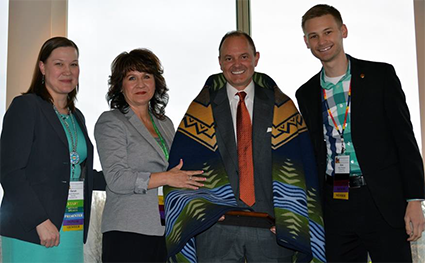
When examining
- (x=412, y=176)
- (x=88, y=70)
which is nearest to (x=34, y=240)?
(x=412, y=176)

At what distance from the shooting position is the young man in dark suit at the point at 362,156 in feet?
7.30

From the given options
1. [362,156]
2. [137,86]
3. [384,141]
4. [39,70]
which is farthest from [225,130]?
[39,70]

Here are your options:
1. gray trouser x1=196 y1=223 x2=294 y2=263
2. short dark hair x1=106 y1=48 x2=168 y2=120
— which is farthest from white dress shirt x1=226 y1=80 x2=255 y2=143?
gray trouser x1=196 y1=223 x2=294 y2=263

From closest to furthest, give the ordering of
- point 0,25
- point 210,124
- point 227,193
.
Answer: point 227,193 < point 210,124 < point 0,25

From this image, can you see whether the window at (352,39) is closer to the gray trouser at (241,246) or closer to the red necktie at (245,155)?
the red necktie at (245,155)

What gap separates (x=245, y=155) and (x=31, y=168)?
1.04 metres

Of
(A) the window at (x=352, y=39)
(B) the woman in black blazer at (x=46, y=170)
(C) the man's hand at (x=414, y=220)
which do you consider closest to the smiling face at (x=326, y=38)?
(C) the man's hand at (x=414, y=220)

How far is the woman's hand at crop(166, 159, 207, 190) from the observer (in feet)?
7.21

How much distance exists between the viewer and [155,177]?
2254 millimetres

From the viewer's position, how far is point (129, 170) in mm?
2283

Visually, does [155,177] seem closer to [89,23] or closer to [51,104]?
[51,104]

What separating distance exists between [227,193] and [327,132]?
0.67m

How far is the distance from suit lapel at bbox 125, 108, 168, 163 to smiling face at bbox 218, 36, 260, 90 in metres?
0.51

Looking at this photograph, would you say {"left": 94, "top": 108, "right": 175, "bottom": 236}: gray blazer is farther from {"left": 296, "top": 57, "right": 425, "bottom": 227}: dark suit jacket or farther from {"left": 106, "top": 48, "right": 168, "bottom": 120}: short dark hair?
{"left": 296, "top": 57, "right": 425, "bottom": 227}: dark suit jacket
